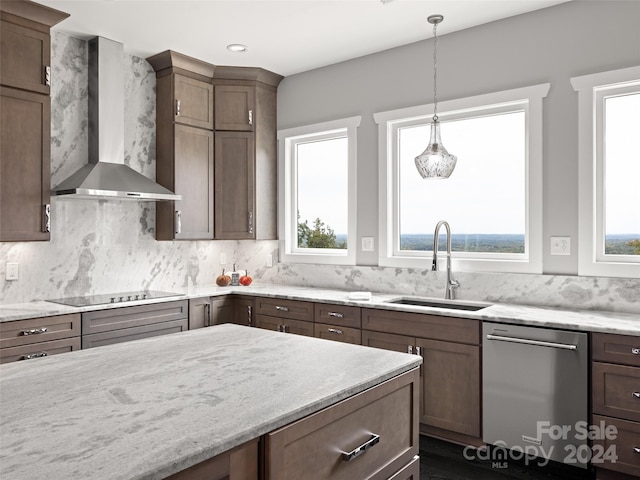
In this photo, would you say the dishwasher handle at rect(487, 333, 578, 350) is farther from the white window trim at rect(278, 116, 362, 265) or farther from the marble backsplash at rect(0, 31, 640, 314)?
the white window trim at rect(278, 116, 362, 265)

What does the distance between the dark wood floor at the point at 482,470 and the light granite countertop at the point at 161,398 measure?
1497 millimetres

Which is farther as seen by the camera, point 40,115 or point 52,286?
point 52,286

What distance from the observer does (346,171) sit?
14.6 ft

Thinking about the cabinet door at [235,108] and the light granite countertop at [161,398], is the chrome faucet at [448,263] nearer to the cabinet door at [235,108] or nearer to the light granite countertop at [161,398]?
Answer: the light granite countertop at [161,398]

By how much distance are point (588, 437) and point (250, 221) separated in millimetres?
3092

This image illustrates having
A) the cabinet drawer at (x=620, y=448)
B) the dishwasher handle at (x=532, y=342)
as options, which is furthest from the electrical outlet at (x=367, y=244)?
the cabinet drawer at (x=620, y=448)

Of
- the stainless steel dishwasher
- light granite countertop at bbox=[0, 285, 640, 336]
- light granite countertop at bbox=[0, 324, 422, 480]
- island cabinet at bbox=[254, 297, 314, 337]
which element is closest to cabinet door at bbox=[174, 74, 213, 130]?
light granite countertop at bbox=[0, 285, 640, 336]

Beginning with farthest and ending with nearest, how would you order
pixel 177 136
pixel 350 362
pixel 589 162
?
pixel 177 136 → pixel 589 162 → pixel 350 362

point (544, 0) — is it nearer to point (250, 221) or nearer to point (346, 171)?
point (346, 171)

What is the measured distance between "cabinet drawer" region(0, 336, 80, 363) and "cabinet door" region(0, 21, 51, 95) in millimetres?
1641

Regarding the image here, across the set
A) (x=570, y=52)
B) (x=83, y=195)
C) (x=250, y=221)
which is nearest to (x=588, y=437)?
(x=570, y=52)

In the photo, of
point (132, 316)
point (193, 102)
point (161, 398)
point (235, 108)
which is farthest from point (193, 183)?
point (161, 398)

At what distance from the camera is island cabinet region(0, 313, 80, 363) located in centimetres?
285

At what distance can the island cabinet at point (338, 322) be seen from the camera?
3490 mm
